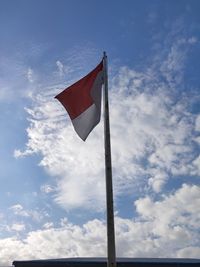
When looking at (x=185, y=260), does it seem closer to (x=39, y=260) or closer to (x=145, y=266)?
(x=145, y=266)

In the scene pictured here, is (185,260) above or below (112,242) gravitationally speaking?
above

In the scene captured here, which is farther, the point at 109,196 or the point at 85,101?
the point at 85,101

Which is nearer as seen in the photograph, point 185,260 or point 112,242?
point 112,242

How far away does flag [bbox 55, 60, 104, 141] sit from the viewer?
15711mm

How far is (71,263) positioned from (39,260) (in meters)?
2.60

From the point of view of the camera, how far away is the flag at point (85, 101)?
51.5 feet

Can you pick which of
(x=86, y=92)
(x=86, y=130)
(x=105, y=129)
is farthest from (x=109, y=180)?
(x=86, y=92)

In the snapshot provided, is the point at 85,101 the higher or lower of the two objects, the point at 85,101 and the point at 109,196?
the higher

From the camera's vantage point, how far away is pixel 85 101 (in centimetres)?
1620

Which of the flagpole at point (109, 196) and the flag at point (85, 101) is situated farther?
the flag at point (85, 101)

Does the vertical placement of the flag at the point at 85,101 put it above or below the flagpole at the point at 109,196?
above

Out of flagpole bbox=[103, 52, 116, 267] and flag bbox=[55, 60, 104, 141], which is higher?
flag bbox=[55, 60, 104, 141]

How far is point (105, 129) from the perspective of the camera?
14.2 meters

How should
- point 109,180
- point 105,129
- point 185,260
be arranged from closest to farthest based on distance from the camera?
point 109,180 < point 105,129 < point 185,260
